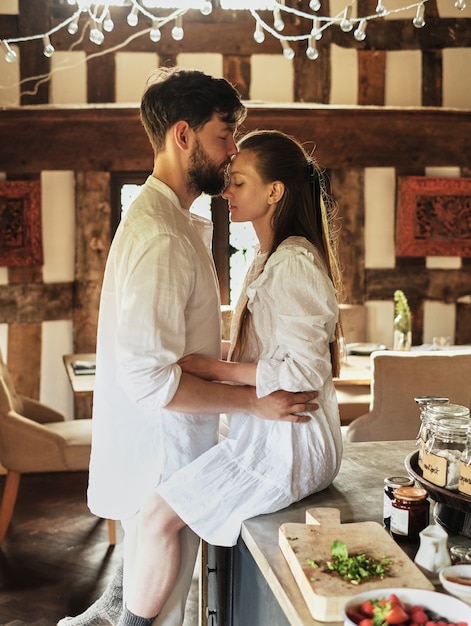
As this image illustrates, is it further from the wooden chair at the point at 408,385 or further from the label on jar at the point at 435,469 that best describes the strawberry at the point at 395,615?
the wooden chair at the point at 408,385

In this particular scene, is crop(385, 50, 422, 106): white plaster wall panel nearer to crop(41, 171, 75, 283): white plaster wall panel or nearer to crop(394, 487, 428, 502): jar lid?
crop(41, 171, 75, 283): white plaster wall panel

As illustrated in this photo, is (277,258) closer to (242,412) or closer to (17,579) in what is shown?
(242,412)

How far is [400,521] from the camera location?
6.52ft

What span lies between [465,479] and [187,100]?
4.13ft

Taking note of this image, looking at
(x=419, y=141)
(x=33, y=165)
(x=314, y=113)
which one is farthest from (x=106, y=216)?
(x=419, y=141)

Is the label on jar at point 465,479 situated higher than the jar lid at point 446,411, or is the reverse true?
the jar lid at point 446,411

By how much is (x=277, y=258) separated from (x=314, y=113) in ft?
14.9

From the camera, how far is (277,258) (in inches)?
90.0

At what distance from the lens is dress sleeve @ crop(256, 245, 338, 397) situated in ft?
7.29

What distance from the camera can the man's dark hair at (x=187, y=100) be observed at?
239cm

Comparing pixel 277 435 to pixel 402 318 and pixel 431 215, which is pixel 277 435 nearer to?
pixel 402 318

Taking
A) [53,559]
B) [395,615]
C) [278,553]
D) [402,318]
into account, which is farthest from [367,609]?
[402,318]

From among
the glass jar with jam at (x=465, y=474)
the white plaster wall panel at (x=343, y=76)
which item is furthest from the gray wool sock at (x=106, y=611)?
the white plaster wall panel at (x=343, y=76)

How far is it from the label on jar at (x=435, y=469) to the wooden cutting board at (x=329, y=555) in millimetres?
187
